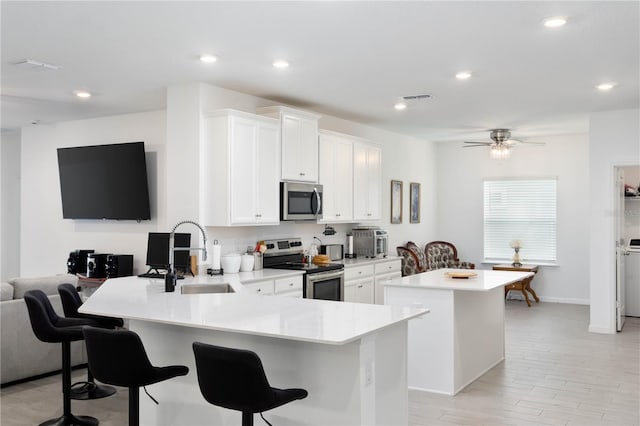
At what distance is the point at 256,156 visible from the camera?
5648 mm

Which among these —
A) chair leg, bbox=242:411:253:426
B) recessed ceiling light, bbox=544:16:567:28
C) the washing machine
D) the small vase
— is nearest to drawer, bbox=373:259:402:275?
the small vase

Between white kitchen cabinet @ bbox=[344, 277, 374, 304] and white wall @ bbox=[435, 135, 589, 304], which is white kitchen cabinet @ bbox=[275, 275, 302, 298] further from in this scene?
white wall @ bbox=[435, 135, 589, 304]

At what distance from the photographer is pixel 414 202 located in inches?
379

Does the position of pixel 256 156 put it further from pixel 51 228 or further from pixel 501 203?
pixel 501 203

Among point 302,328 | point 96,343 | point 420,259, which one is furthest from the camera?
point 420,259

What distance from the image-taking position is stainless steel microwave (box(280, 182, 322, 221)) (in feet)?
19.9

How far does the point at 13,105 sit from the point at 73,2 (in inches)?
148

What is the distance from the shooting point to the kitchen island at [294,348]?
2.80 meters

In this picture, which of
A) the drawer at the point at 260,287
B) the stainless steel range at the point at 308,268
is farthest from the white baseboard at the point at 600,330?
the drawer at the point at 260,287

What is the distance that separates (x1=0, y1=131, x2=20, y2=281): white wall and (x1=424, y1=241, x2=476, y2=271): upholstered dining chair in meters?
6.39

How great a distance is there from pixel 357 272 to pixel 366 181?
54.3 inches

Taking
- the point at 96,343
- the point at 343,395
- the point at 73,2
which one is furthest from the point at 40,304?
the point at 343,395

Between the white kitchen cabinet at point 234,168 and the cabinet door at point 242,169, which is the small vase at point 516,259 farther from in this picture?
the cabinet door at point 242,169

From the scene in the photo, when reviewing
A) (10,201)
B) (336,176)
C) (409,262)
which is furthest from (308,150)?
(10,201)
